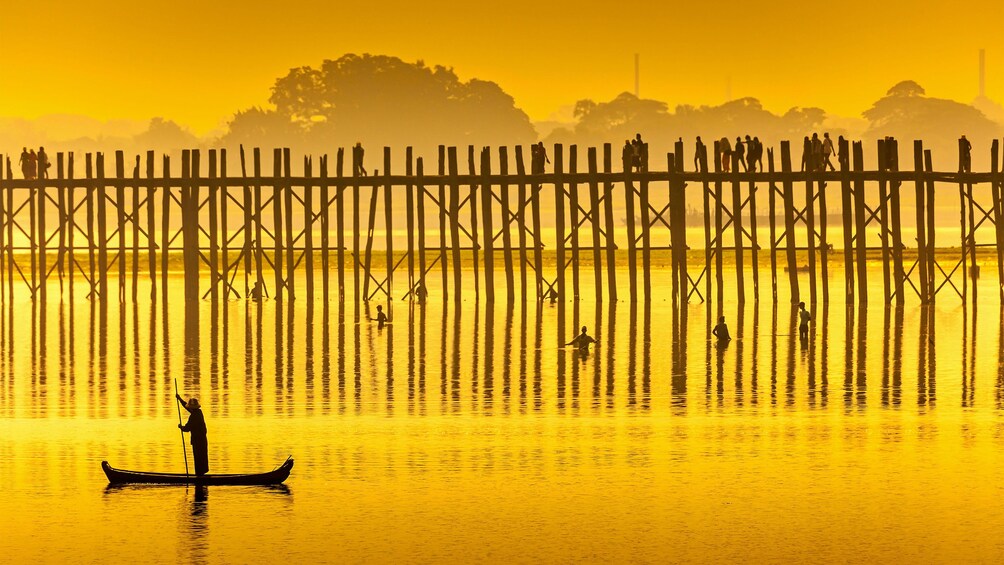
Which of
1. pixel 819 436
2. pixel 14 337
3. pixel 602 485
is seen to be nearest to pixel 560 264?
pixel 14 337

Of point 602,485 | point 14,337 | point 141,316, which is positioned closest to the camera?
point 602,485

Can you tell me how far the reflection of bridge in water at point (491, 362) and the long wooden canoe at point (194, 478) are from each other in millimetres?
4975

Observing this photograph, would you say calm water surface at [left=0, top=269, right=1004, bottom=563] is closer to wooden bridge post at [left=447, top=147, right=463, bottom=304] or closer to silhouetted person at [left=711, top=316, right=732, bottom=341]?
silhouetted person at [left=711, top=316, right=732, bottom=341]

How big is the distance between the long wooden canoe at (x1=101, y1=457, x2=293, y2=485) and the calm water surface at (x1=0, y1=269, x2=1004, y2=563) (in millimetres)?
85

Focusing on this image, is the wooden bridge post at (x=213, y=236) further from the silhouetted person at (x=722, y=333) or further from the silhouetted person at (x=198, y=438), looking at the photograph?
the silhouetted person at (x=198, y=438)

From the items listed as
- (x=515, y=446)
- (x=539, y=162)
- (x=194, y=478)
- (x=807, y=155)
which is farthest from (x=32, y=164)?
(x=194, y=478)

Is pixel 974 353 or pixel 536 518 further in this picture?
pixel 974 353

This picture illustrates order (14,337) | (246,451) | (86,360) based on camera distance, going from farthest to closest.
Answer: (14,337) → (86,360) → (246,451)

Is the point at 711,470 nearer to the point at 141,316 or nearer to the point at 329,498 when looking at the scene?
the point at 329,498

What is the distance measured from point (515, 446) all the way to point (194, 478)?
3.56 metres

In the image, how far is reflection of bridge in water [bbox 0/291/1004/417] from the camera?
21.6 meters

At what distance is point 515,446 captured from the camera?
17.7m

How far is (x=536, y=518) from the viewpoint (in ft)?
46.3

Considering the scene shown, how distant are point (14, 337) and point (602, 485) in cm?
1933
